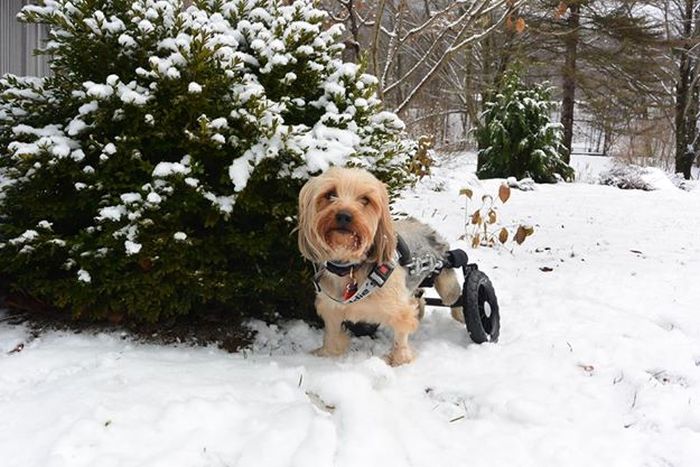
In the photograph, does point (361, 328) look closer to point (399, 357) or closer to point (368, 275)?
point (399, 357)

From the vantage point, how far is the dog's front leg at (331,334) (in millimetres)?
3494

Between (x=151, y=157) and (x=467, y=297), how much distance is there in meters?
2.22

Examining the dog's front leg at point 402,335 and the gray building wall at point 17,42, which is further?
the gray building wall at point 17,42

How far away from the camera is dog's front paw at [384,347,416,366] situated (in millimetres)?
3465

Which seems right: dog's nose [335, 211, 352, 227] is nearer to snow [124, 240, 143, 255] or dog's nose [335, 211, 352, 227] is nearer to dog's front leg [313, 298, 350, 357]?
dog's front leg [313, 298, 350, 357]

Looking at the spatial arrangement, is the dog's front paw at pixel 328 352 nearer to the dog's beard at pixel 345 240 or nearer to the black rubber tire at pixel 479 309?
the dog's beard at pixel 345 240

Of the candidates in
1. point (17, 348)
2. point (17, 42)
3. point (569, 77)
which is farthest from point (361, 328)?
point (569, 77)

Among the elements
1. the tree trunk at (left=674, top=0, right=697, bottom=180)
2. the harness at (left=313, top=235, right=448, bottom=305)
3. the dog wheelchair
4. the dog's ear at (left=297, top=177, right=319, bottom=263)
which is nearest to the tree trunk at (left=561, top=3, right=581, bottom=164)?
the tree trunk at (left=674, top=0, right=697, bottom=180)

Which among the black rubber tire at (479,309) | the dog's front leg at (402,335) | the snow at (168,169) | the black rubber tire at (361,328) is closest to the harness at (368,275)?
the dog's front leg at (402,335)

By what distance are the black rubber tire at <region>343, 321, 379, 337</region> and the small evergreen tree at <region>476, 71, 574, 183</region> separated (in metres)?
10.6

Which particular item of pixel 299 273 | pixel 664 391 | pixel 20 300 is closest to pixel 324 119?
pixel 299 273

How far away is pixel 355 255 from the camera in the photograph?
3.15 meters

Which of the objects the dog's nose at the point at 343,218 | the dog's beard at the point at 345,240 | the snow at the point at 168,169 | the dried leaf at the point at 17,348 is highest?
the snow at the point at 168,169

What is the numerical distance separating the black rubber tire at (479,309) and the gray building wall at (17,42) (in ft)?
15.9
